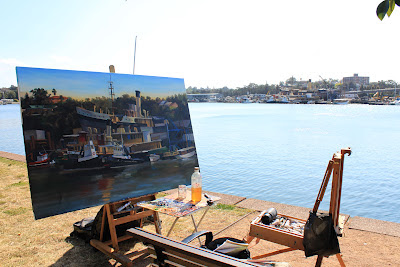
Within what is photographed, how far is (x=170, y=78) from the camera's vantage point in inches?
157

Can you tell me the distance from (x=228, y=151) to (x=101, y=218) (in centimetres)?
1052

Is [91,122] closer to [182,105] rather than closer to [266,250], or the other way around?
Answer: [182,105]

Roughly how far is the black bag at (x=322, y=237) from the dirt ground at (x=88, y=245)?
78 cm

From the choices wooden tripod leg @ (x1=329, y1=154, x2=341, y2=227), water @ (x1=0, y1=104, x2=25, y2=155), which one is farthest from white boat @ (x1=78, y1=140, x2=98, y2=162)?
water @ (x1=0, y1=104, x2=25, y2=155)

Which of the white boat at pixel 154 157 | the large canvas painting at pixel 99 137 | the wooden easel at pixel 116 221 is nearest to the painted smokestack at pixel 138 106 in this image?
the large canvas painting at pixel 99 137

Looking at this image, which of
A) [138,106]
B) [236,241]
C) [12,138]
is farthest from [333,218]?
[12,138]

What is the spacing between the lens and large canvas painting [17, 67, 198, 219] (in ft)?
9.35

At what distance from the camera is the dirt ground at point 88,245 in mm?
3217

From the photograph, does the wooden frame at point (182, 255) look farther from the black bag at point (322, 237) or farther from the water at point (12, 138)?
the water at point (12, 138)

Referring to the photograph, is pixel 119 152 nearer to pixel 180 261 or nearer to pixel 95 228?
pixel 95 228

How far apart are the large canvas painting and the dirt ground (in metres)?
0.63

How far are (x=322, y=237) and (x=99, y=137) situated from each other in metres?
2.16

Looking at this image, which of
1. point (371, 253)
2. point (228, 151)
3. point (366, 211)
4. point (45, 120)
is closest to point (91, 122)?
point (45, 120)

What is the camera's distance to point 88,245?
140 inches
